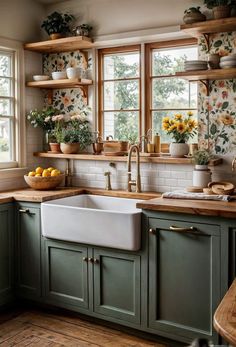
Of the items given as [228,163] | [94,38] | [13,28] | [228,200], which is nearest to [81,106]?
[94,38]

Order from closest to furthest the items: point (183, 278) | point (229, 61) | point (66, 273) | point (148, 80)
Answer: point (183, 278)
point (229, 61)
point (66, 273)
point (148, 80)

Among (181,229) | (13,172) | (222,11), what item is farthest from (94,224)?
(222,11)

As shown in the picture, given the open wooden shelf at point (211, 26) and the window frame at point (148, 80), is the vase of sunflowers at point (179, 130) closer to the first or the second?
the window frame at point (148, 80)

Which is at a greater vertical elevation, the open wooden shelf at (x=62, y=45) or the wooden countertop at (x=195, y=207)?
the open wooden shelf at (x=62, y=45)

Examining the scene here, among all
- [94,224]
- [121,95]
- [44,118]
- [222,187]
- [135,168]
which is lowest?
[94,224]

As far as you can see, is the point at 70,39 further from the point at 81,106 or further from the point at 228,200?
the point at 228,200

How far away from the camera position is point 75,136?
4.47 m

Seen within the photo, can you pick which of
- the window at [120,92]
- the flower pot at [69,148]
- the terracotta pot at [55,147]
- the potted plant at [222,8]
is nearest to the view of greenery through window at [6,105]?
the terracotta pot at [55,147]

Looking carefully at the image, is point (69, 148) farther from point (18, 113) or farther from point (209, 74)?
point (209, 74)

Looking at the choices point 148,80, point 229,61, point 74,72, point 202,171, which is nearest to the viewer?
point 229,61

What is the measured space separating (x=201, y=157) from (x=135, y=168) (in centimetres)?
75

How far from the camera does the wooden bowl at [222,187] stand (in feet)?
11.2

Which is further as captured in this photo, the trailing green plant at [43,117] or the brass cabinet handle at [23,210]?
the trailing green plant at [43,117]

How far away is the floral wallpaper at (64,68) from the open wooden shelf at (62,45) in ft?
0.23
